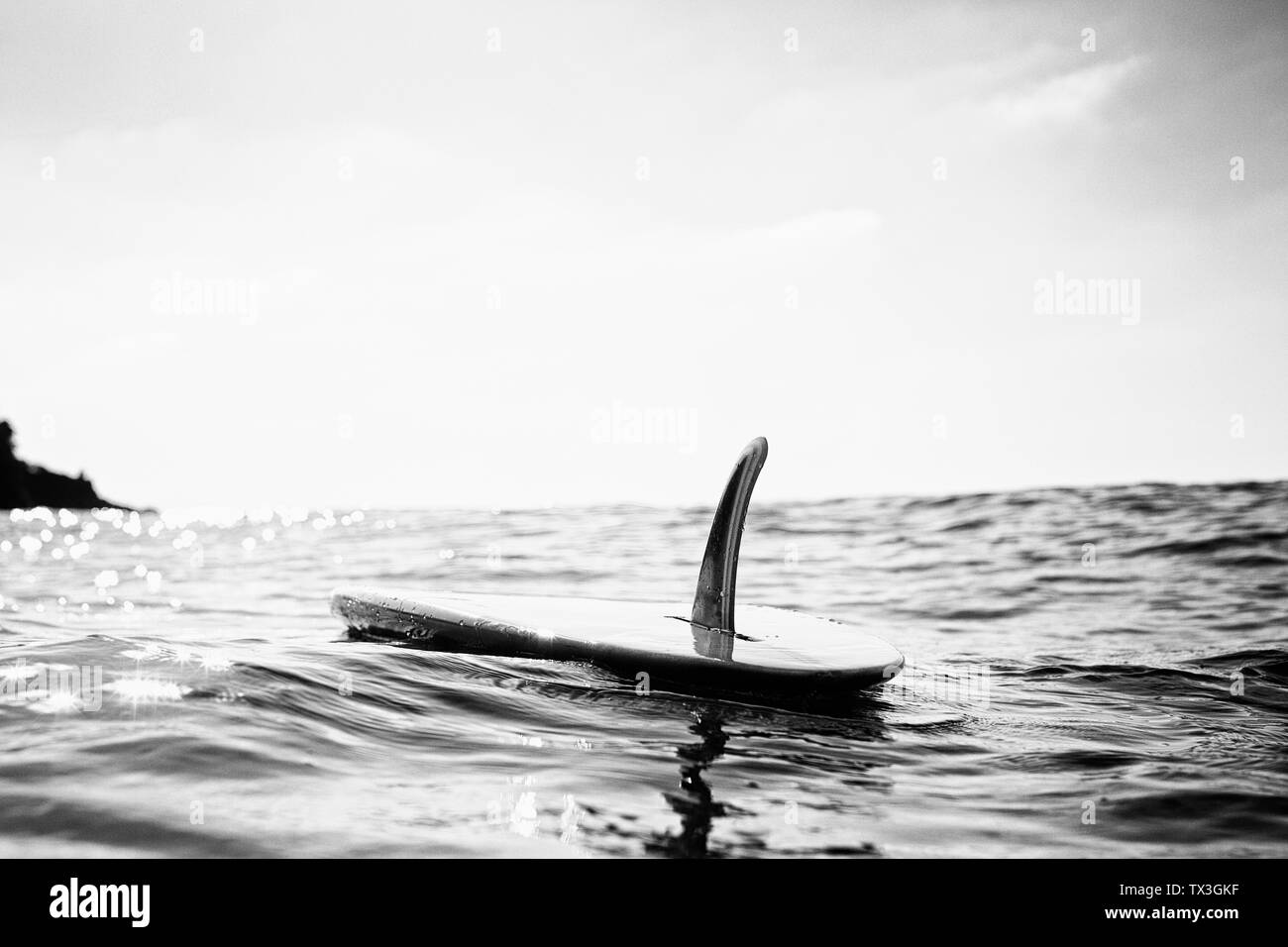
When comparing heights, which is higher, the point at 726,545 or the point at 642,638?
the point at 726,545

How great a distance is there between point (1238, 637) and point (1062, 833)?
17.7 feet

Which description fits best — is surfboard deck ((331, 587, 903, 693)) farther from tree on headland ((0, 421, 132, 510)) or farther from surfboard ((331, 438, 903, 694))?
tree on headland ((0, 421, 132, 510))

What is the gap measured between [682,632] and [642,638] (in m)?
0.27

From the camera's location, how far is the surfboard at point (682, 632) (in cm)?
428

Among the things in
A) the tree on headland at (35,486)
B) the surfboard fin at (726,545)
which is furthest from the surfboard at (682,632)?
the tree on headland at (35,486)

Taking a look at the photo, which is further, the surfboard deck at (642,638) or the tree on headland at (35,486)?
the tree on headland at (35,486)

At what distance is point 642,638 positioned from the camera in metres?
4.69

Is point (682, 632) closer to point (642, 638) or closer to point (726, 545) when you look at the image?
point (642, 638)

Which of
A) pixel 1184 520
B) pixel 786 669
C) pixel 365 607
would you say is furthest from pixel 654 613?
pixel 1184 520

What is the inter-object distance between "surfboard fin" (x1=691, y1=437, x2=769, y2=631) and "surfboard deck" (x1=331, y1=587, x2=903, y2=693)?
0.09 m

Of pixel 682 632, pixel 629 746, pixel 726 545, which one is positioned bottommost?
pixel 629 746

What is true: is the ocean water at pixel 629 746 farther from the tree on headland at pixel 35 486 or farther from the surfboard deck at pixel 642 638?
the tree on headland at pixel 35 486

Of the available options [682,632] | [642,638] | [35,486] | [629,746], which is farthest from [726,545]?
[35,486]
